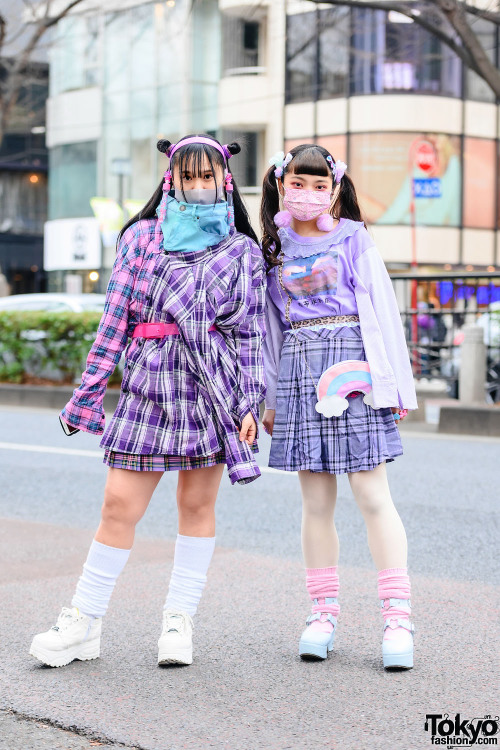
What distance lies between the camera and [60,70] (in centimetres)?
3956

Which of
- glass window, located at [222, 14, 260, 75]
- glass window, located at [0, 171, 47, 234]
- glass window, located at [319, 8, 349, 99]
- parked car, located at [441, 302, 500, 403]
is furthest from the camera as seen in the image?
glass window, located at [0, 171, 47, 234]

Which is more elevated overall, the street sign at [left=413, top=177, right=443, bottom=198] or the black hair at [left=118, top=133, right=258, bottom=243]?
the street sign at [left=413, top=177, right=443, bottom=198]

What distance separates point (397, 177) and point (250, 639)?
28637 millimetres

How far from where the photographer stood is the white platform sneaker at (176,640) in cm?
363

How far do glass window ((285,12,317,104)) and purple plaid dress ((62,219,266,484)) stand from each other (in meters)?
30.4

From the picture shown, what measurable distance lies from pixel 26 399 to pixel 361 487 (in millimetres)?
12505

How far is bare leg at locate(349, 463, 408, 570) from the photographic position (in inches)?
146

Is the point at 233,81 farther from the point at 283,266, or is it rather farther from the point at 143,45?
the point at 283,266

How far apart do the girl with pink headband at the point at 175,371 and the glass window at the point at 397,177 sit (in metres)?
28.3

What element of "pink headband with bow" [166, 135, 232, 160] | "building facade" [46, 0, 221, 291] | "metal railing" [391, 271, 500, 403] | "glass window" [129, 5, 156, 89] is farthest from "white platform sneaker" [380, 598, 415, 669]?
"glass window" [129, 5, 156, 89]

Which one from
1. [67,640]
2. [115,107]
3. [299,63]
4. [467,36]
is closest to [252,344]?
[67,640]

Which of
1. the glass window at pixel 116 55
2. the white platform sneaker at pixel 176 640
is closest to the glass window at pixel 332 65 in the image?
the glass window at pixel 116 55

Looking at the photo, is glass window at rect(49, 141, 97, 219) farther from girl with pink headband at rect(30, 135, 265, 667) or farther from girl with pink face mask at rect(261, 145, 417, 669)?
girl with pink headband at rect(30, 135, 265, 667)

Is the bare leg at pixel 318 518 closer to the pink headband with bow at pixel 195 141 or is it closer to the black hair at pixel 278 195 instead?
the black hair at pixel 278 195
